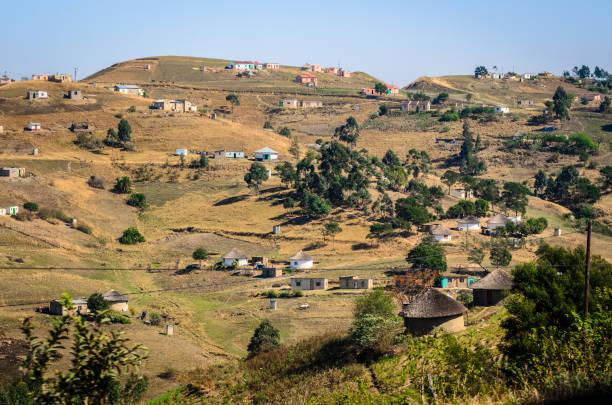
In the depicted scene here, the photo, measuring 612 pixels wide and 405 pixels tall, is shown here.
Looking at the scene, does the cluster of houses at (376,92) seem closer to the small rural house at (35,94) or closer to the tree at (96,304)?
the small rural house at (35,94)

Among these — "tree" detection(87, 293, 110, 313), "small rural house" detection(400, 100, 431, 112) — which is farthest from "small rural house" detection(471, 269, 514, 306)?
"small rural house" detection(400, 100, 431, 112)

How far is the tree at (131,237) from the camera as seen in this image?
62.8 metres

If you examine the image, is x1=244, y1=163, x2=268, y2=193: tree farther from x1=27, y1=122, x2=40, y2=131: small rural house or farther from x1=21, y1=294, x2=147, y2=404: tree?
x1=21, y1=294, x2=147, y2=404: tree

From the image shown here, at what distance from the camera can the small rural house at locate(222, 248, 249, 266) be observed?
57438 millimetres

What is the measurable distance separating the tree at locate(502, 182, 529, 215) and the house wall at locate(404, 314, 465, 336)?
1721 inches

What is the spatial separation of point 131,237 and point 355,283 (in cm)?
2572

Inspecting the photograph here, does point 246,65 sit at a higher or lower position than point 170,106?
higher

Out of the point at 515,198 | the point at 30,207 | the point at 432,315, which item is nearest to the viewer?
the point at 432,315

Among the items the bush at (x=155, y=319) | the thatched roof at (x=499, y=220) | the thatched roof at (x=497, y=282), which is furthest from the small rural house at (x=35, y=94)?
the thatched roof at (x=497, y=282)

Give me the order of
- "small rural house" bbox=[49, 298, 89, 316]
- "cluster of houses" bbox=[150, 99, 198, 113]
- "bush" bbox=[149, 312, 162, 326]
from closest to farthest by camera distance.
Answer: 1. "small rural house" bbox=[49, 298, 89, 316]
2. "bush" bbox=[149, 312, 162, 326]
3. "cluster of houses" bbox=[150, 99, 198, 113]

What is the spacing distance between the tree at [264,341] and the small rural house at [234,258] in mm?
20938

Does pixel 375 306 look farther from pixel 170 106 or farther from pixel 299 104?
pixel 299 104

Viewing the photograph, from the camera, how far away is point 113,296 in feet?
147

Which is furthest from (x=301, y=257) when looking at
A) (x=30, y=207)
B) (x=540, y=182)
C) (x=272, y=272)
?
(x=540, y=182)
